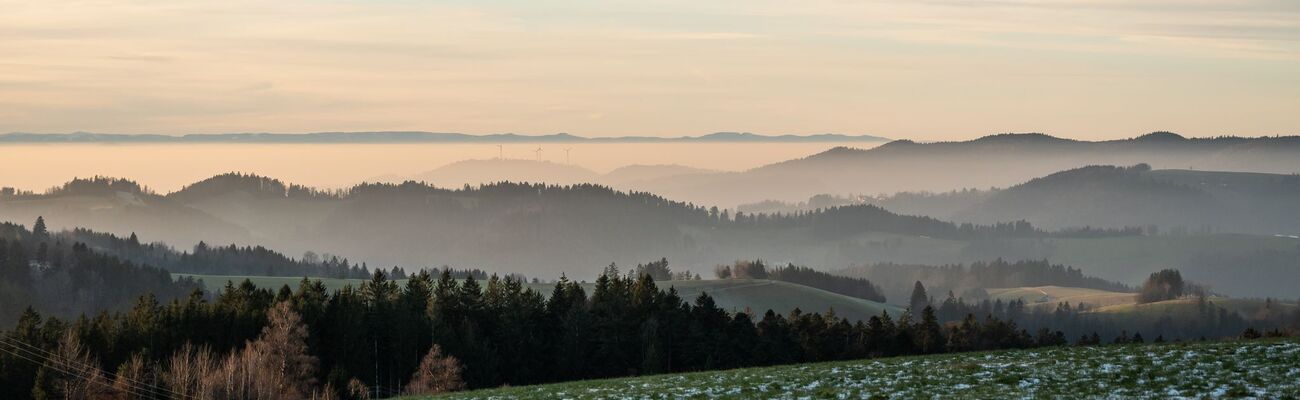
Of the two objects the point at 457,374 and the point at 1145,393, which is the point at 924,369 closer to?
the point at 1145,393

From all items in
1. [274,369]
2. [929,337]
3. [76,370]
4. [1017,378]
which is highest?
[1017,378]

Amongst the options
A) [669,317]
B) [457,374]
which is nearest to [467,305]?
[669,317]

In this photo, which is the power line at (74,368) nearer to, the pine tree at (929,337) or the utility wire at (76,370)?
the utility wire at (76,370)

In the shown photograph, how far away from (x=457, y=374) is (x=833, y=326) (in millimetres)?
41619

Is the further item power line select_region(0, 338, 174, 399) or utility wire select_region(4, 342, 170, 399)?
power line select_region(0, 338, 174, 399)

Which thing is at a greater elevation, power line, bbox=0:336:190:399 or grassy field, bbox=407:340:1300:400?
→ grassy field, bbox=407:340:1300:400

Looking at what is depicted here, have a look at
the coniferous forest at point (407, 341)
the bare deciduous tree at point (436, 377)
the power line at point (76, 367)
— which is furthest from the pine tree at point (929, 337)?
the power line at point (76, 367)

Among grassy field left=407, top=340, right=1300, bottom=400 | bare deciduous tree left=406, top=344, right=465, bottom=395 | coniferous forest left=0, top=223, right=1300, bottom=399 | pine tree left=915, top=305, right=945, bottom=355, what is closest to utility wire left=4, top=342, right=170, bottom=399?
coniferous forest left=0, top=223, right=1300, bottom=399

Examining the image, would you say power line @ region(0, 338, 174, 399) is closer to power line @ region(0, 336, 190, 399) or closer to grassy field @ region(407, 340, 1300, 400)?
power line @ region(0, 336, 190, 399)

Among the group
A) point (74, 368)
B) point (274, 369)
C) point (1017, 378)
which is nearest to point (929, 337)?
point (274, 369)

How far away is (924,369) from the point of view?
57000 mm

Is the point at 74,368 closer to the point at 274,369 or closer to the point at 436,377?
the point at 274,369

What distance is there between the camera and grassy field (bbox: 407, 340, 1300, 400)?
46.5 metres

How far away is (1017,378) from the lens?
168 ft
